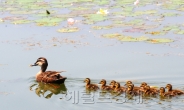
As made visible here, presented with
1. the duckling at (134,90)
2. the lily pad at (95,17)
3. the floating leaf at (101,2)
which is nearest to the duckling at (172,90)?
the duckling at (134,90)

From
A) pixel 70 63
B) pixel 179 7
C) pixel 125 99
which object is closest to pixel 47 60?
pixel 70 63

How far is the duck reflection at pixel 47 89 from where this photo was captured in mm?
10664

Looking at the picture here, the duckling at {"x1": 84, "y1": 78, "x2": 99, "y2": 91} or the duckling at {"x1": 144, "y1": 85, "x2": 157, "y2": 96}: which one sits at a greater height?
the duckling at {"x1": 84, "y1": 78, "x2": 99, "y2": 91}

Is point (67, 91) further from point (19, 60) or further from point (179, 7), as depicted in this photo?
point (179, 7)

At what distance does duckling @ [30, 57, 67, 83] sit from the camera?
11.0 meters

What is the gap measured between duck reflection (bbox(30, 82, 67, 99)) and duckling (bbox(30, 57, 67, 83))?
0.10m

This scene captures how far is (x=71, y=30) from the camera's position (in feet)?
47.0

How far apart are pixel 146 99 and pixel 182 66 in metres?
1.89

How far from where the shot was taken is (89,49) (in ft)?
41.8

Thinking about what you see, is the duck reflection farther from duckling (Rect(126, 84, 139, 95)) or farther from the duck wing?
duckling (Rect(126, 84, 139, 95))

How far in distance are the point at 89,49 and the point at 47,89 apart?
80.6 inches

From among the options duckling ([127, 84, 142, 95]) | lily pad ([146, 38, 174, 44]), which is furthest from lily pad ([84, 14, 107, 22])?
duckling ([127, 84, 142, 95])

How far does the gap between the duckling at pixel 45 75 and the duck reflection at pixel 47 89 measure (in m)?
0.10

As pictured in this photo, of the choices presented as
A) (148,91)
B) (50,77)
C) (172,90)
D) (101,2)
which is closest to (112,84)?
(148,91)
